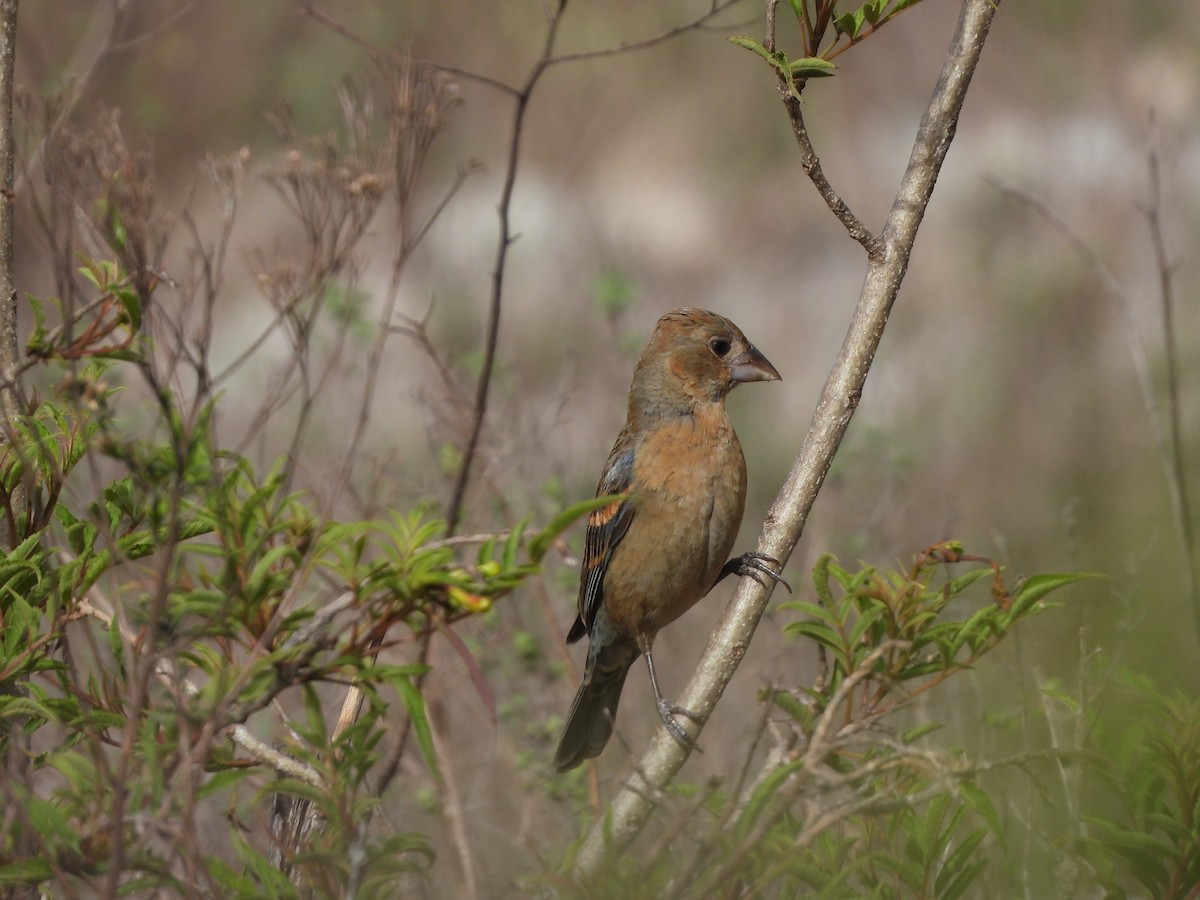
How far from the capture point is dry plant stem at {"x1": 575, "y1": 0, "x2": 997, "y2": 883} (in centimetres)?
268

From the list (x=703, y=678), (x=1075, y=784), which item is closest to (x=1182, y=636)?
(x=1075, y=784)

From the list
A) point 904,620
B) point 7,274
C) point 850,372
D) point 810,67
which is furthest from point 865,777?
point 7,274

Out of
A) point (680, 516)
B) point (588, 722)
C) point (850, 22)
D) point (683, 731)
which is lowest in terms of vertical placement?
point (588, 722)

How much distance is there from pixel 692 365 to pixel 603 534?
26.6 inches

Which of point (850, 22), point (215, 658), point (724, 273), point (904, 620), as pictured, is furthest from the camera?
point (724, 273)

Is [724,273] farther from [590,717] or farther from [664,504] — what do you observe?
[664,504]

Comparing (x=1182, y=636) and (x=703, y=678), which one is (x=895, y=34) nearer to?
(x=1182, y=636)

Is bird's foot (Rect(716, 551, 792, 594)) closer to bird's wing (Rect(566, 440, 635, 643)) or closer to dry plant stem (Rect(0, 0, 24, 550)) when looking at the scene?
bird's wing (Rect(566, 440, 635, 643))

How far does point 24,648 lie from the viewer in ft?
7.27

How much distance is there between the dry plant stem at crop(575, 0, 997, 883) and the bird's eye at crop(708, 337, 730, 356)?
1.79m

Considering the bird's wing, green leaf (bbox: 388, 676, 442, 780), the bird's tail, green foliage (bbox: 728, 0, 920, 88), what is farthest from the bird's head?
green leaf (bbox: 388, 676, 442, 780)

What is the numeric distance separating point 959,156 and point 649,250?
324cm

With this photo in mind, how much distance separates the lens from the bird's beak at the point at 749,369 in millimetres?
4559

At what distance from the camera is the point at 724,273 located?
1284 centimetres
